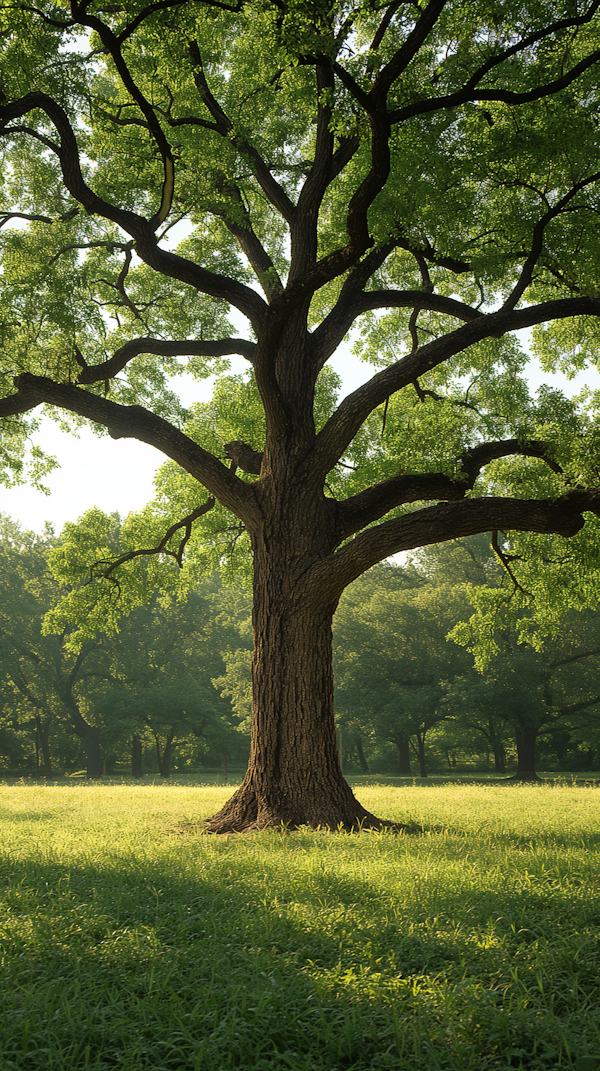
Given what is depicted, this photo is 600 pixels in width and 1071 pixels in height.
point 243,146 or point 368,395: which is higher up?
point 243,146

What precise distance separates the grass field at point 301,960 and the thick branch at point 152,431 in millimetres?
5145

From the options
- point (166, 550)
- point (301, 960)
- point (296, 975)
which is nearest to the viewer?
point (296, 975)

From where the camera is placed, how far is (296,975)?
11.5ft

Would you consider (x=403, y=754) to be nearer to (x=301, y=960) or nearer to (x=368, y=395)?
(x=368, y=395)

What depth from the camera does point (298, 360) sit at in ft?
35.3

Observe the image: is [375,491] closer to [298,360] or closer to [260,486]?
[260,486]

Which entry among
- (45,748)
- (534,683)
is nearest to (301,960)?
(534,683)

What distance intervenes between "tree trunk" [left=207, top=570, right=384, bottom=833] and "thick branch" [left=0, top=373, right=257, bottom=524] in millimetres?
1553

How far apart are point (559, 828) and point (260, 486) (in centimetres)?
644

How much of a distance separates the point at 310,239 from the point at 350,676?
32.0 meters

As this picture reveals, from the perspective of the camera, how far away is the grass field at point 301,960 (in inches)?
115

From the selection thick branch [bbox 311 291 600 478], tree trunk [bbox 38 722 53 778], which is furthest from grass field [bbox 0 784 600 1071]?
tree trunk [bbox 38 722 53 778]

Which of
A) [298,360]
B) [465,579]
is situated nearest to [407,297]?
[298,360]

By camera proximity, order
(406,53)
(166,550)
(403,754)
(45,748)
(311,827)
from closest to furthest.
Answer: (406,53)
(311,827)
(166,550)
(403,754)
(45,748)
